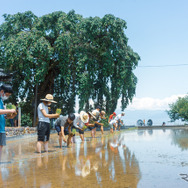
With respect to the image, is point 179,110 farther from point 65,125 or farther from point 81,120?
point 65,125

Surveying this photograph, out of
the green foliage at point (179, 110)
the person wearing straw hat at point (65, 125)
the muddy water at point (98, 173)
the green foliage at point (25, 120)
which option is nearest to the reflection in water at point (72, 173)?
the muddy water at point (98, 173)

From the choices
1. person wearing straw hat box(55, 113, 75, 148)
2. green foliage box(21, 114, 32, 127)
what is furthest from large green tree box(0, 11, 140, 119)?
person wearing straw hat box(55, 113, 75, 148)

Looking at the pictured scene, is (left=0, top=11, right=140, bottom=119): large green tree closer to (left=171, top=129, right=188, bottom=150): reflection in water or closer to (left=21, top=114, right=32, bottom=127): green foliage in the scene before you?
(left=21, top=114, right=32, bottom=127): green foliage

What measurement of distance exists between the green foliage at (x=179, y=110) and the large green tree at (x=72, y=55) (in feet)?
175

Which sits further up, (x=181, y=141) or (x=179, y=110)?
(x=179, y=110)

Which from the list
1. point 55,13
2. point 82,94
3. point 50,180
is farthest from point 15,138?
point 55,13

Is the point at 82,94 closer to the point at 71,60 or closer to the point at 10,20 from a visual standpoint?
the point at 71,60

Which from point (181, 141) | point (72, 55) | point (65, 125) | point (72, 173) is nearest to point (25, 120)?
point (72, 55)

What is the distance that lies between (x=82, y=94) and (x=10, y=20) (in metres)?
10.1

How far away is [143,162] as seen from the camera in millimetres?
7473

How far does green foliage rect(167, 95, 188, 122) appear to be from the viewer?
8143 centimetres

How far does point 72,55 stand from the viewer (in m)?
28.5

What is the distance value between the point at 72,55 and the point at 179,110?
60.8 metres

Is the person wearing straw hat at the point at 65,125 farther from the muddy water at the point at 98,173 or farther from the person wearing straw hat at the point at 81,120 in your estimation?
the muddy water at the point at 98,173
